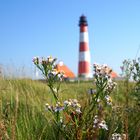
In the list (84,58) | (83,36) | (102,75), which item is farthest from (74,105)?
(83,36)

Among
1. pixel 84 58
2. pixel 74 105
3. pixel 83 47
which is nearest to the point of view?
pixel 74 105

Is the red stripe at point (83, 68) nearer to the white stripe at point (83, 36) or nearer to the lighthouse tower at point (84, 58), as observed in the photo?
the lighthouse tower at point (84, 58)

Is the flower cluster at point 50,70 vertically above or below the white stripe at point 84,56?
below

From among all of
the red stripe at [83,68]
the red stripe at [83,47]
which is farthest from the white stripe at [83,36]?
the red stripe at [83,68]

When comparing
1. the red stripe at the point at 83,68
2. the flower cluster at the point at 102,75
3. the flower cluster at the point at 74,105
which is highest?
the red stripe at the point at 83,68

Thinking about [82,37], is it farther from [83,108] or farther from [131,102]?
[83,108]

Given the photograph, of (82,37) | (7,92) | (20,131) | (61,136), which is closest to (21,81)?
(7,92)

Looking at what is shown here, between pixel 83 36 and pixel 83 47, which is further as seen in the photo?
pixel 83 36

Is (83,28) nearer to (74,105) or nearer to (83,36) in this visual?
(83,36)

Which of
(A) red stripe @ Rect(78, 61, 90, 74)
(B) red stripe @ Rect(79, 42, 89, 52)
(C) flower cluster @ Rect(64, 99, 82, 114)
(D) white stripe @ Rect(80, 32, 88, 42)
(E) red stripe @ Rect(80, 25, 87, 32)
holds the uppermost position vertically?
(E) red stripe @ Rect(80, 25, 87, 32)

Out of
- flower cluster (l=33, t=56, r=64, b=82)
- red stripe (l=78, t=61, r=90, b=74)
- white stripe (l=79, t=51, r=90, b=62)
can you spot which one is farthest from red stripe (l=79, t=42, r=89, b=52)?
flower cluster (l=33, t=56, r=64, b=82)

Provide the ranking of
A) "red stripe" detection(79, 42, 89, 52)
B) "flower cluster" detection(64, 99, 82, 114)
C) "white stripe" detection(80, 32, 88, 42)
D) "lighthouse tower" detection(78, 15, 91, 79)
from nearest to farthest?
"flower cluster" detection(64, 99, 82, 114) → "lighthouse tower" detection(78, 15, 91, 79) → "red stripe" detection(79, 42, 89, 52) → "white stripe" detection(80, 32, 88, 42)

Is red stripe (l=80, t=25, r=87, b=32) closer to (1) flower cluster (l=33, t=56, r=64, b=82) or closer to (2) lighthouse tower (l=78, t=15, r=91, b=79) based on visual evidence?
(2) lighthouse tower (l=78, t=15, r=91, b=79)

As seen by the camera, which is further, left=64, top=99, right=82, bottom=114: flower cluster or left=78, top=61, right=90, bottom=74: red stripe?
left=78, top=61, right=90, bottom=74: red stripe
